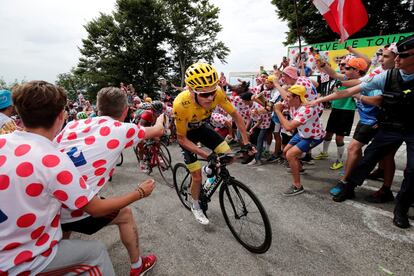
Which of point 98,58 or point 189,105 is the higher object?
point 98,58

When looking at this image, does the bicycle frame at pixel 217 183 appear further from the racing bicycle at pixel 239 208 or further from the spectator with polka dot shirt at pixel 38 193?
the spectator with polka dot shirt at pixel 38 193

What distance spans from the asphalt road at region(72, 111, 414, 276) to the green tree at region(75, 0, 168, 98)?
2835cm

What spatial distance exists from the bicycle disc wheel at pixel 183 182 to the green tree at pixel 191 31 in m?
27.8

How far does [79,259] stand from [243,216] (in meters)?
2.10

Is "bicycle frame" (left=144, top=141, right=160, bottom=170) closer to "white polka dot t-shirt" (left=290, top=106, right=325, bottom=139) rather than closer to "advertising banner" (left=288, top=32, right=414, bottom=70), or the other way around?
"white polka dot t-shirt" (left=290, top=106, right=325, bottom=139)

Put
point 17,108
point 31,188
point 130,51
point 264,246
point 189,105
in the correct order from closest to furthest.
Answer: point 31,188
point 17,108
point 264,246
point 189,105
point 130,51

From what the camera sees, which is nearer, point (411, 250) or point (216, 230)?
point (411, 250)

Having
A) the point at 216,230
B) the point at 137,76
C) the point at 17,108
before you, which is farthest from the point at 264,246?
the point at 137,76

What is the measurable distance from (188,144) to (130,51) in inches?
1171

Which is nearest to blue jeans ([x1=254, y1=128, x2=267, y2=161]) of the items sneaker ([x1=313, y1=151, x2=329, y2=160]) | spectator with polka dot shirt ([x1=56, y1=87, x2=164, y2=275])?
sneaker ([x1=313, y1=151, x2=329, y2=160])

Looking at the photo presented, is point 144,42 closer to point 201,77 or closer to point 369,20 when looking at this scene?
point 369,20

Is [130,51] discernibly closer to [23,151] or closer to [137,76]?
[137,76]

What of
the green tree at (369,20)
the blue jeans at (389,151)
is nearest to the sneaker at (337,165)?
the blue jeans at (389,151)

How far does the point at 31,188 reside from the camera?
1314 millimetres
